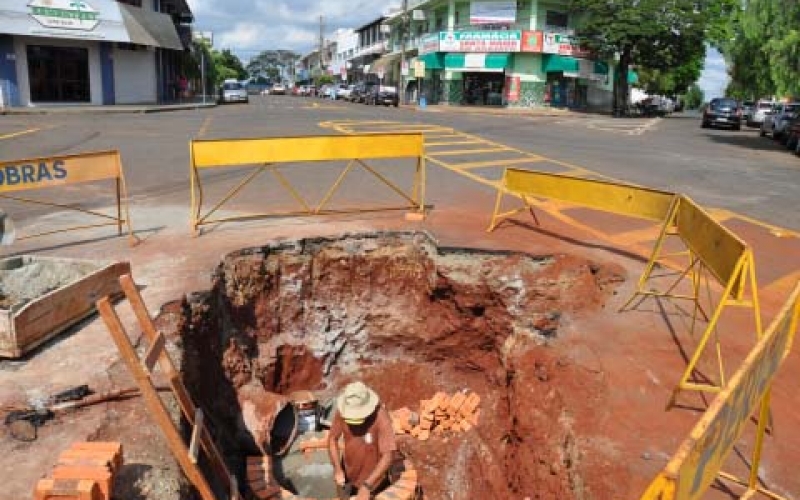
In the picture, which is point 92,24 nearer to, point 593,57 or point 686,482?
point 593,57

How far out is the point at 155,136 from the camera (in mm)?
19516

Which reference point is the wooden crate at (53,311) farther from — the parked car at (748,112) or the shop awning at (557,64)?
the parked car at (748,112)

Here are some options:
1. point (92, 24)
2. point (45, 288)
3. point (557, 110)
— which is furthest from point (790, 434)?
point (557, 110)

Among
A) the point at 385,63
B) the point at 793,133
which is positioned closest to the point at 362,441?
the point at 793,133

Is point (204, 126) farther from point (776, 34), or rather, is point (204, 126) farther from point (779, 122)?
point (779, 122)

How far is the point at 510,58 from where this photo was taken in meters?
42.2

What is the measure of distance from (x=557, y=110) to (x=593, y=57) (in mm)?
4924

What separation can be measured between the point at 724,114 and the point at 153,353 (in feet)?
116

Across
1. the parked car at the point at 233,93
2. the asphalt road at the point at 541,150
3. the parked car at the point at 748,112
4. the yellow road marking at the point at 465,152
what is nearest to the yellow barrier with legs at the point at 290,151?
the asphalt road at the point at 541,150

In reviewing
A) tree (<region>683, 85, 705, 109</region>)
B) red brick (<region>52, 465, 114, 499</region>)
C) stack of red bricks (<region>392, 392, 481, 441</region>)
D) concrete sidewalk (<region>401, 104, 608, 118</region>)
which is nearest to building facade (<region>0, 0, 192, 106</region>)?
concrete sidewalk (<region>401, 104, 608, 118</region>)

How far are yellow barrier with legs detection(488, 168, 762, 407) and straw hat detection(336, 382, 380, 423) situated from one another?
2339 millimetres

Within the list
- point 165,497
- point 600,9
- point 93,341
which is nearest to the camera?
point 165,497

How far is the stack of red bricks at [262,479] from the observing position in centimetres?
587

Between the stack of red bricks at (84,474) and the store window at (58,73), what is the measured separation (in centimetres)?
3128
